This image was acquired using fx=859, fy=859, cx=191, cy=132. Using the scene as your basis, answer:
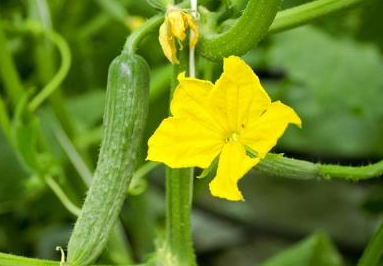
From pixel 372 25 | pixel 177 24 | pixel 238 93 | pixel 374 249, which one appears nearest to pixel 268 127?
pixel 238 93

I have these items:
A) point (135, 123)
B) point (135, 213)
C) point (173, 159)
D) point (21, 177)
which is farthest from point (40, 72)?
point (173, 159)

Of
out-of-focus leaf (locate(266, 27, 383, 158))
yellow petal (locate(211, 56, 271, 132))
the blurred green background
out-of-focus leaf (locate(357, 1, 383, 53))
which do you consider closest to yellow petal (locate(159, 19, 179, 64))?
yellow petal (locate(211, 56, 271, 132))

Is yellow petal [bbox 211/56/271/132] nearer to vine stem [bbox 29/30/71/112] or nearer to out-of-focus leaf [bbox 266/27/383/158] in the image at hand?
vine stem [bbox 29/30/71/112]

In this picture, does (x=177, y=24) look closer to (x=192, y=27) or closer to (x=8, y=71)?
(x=192, y=27)

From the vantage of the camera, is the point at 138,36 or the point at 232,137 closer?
the point at 232,137

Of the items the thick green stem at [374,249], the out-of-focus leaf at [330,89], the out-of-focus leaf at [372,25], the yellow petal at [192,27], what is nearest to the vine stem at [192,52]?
the yellow petal at [192,27]

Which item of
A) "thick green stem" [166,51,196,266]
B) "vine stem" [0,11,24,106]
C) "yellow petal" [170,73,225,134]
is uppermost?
"yellow petal" [170,73,225,134]
